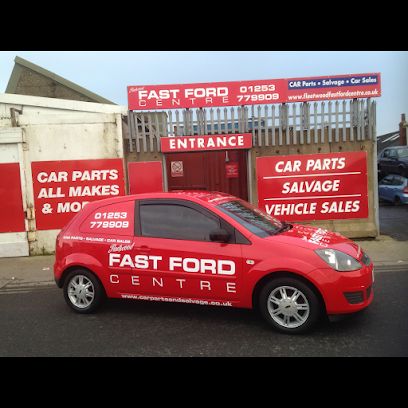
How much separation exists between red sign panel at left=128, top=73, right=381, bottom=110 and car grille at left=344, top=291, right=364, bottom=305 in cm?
591

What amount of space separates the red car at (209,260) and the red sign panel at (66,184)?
4.16 metres

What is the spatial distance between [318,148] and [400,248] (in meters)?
2.76

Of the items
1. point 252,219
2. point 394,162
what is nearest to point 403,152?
point 394,162

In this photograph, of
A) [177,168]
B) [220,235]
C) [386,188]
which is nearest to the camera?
[220,235]

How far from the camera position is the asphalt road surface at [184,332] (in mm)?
3982

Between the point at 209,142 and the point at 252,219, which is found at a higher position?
the point at 209,142

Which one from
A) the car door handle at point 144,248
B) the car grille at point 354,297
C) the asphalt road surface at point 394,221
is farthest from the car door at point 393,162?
the car door handle at point 144,248

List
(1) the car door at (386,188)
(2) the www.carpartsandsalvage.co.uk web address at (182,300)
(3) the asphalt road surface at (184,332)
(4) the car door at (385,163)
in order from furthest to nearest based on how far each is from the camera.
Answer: (4) the car door at (385,163) < (1) the car door at (386,188) < (2) the www.carpartsandsalvage.co.uk web address at (182,300) < (3) the asphalt road surface at (184,332)

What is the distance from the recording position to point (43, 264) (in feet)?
28.0

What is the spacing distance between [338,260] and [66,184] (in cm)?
694

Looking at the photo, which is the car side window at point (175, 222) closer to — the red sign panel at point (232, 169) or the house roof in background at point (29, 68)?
the red sign panel at point (232, 169)

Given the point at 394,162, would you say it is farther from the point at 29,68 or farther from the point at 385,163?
the point at 29,68

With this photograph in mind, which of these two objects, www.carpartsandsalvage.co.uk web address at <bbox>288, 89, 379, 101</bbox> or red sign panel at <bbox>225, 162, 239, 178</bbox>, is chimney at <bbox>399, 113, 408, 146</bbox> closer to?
www.carpartsandsalvage.co.uk web address at <bbox>288, 89, 379, 101</bbox>

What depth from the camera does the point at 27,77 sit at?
15.5m
